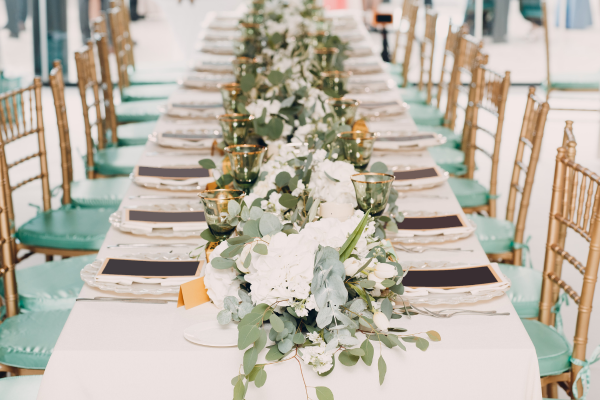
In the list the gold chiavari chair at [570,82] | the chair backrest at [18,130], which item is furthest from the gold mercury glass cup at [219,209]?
the gold chiavari chair at [570,82]

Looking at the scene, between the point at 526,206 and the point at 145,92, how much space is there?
2.64 metres

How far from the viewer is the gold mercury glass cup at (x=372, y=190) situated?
1.33 m

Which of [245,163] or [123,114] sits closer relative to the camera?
[245,163]

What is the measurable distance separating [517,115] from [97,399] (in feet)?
17.5

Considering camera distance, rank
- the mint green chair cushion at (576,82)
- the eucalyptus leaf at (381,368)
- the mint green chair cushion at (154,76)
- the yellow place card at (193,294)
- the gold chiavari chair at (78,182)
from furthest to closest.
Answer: the mint green chair cushion at (576,82) < the mint green chair cushion at (154,76) < the gold chiavari chair at (78,182) < the yellow place card at (193,294) < the eucalyptus leaf at (381,368)

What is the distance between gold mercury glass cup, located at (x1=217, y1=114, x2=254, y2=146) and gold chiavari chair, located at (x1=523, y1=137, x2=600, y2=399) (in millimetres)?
844

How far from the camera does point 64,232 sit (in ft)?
7.29

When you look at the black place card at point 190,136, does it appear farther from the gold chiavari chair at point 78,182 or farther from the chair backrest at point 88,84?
the chair backrest at point 88,84

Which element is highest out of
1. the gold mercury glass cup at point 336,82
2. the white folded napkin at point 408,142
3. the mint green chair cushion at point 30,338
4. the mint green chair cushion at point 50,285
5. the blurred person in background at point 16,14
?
the blurred person in background at point 16,14

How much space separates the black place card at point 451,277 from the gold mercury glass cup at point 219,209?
360 millimetres

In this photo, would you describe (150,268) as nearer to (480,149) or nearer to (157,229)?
(157,229)

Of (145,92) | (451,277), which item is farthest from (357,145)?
(145,92)

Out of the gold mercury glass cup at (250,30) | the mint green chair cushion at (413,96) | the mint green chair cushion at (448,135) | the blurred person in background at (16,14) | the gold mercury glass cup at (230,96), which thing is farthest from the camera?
the blurred person in background at (16,14)

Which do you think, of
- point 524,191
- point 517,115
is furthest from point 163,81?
point 517,115
